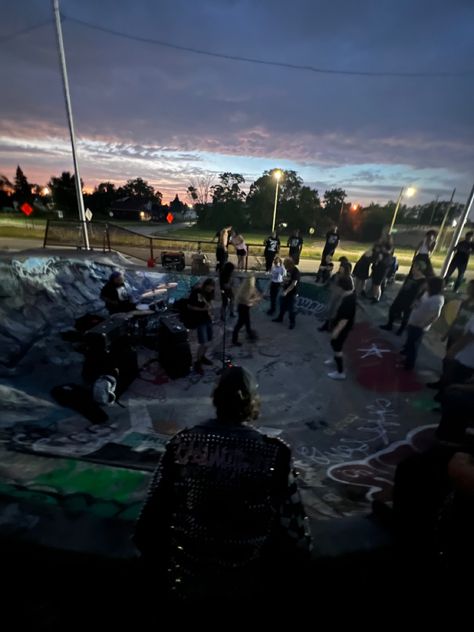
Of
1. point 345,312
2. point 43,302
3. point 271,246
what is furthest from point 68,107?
point 345,312

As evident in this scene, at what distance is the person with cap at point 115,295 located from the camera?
728 cm

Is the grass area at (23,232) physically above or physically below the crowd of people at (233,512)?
below

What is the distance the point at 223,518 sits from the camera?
4.10 ft

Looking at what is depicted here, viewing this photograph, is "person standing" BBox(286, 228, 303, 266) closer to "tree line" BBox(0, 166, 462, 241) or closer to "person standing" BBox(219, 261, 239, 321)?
"person standing" BBox(219, 261, 239, 321)

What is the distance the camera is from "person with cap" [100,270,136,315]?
7.28m

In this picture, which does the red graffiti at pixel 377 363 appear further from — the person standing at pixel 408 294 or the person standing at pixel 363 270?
the person standing at pixel 363 270

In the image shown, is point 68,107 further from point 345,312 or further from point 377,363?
point 377,363

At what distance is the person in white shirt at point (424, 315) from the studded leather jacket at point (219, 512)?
5900mm

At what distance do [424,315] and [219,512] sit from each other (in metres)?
6.23

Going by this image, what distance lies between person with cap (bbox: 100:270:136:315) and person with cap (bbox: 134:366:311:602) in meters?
6.58

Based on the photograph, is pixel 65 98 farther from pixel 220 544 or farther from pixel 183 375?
pixel 220 544

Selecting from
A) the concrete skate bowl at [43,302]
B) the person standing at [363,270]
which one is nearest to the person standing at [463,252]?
the person standing at [363,270]

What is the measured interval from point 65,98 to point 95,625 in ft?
50.6

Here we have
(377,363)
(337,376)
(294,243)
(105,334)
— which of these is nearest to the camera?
(105,334)
